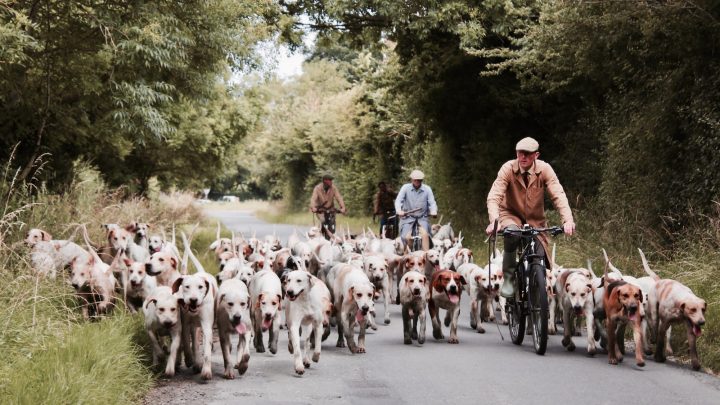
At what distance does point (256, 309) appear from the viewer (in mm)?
9977

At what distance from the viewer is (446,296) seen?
10828 millimetres

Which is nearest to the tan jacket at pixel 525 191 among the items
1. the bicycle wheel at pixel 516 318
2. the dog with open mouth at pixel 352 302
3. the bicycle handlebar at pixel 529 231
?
the bicycle handlebar at pixel 529 231

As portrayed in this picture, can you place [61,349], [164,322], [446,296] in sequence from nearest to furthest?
[61,349] → [164,322] → [446,296]

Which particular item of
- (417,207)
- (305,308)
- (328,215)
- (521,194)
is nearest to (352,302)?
(305,308)

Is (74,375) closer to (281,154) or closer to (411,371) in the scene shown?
(411,371)

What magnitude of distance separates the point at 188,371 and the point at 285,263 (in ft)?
14.1

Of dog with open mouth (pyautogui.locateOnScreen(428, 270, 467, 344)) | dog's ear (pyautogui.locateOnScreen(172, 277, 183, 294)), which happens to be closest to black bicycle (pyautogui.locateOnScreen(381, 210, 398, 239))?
dog with open mouth (pyautogui.locateOnScreen(428, 270, 467, 344))

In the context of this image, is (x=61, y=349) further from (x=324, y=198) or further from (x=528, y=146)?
(x=324, y=198)

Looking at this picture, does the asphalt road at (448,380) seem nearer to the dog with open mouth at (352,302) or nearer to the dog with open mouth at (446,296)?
the dog with open mouth at (352,302)

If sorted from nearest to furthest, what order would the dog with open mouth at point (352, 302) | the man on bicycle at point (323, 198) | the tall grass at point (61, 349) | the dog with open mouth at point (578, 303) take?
the tall grass at point (61, 349), the dog with open mouth at point (578, 303), the dog with open mouth at point (352, 302), the man on bicycle at point (323, 198)

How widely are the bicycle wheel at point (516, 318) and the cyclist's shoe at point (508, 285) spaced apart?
0.05 meters

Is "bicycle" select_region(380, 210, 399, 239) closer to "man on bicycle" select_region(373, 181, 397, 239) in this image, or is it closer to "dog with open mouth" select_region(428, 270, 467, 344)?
"man on bicycle" select_region(373, 181, 397, 239)

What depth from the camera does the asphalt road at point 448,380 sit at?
25.3ft

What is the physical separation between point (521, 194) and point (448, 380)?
2.73 meters
